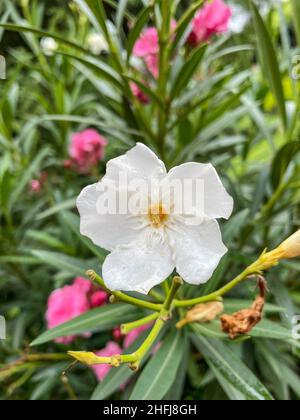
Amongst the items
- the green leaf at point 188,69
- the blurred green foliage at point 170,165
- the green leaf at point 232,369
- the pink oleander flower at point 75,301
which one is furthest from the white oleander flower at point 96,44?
the green leaf at point 232,369

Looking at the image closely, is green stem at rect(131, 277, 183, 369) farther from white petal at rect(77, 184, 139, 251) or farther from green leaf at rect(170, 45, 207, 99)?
green leaf at rect(170, 45, 207, 99)

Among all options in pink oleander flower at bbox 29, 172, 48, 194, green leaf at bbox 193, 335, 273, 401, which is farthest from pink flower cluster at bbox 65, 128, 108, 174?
green leaf at bbox 193, 335, 273, 401

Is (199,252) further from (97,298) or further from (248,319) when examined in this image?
(97,298)

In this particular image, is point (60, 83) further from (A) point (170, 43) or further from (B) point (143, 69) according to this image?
(A) point (170, 43)

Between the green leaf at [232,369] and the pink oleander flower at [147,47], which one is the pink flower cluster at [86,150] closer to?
the pink oleander flower at [147,47]

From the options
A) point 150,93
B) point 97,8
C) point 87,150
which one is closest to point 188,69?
point 150,93
